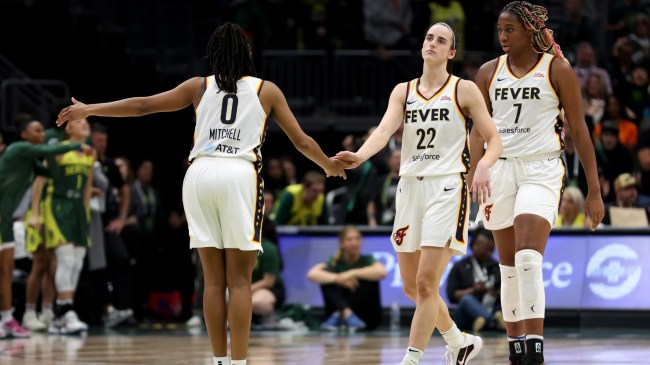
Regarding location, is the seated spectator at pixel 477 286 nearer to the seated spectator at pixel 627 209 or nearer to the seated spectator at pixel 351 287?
the seated spectator at pixel 351 287

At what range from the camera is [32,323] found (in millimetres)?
15422

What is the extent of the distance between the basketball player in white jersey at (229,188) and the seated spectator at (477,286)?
6.98 metres

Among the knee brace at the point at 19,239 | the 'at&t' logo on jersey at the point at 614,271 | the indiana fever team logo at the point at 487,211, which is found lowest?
the 'at&t' logo on jersey at the point at 614,271

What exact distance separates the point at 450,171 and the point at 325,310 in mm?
7171

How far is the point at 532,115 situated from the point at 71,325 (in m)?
7.78

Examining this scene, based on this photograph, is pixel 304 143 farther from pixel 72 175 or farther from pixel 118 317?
pixel 118 317

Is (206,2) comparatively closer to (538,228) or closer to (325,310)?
(325,310)

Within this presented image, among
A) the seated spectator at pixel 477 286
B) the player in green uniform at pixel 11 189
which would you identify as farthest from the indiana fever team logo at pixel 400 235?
the player in green uniform at pixel 11 189

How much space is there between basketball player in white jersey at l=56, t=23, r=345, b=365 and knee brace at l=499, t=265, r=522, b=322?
2.01 metres

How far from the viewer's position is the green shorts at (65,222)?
15422mm

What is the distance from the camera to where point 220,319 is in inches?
322

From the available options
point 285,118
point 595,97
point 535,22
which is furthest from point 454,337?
point 595,97

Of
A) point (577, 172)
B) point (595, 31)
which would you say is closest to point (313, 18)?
point (595, 31)

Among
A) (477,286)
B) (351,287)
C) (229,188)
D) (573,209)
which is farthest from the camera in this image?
(573,209)
